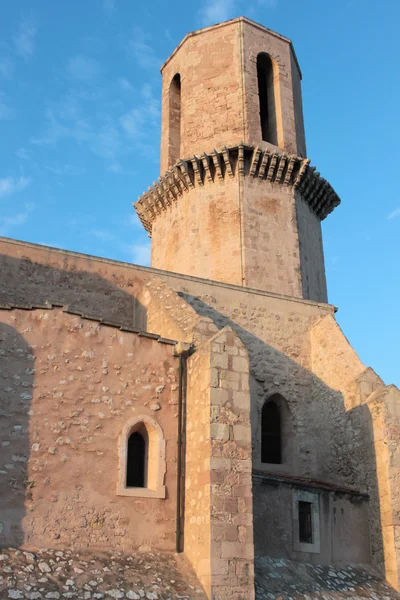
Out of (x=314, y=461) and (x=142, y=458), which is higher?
(x=314, y=461)

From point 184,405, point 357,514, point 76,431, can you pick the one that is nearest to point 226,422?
point 184,405

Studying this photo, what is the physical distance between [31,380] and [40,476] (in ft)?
4.96

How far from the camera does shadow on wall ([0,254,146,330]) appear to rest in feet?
47.2

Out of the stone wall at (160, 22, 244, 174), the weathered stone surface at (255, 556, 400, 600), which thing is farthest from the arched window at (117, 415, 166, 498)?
the stone wall at (160, 22, 244, 174)

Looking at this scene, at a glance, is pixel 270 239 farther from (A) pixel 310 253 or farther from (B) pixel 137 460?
(B) pixel 137 460

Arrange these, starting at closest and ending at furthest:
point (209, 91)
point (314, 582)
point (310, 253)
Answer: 1. point (314, 582)
2. point (310, 253)
3. point (209, 91)

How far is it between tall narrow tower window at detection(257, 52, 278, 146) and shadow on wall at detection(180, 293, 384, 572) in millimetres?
8221

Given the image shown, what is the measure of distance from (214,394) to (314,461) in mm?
5907

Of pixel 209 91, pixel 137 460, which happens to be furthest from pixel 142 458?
pixel 209 91

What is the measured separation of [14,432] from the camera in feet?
34.4

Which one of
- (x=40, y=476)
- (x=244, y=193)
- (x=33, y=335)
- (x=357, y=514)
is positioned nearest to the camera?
(x=40, y=476)

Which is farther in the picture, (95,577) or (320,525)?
(320,525)

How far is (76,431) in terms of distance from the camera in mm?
10914

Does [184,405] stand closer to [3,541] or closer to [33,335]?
[33,335]
